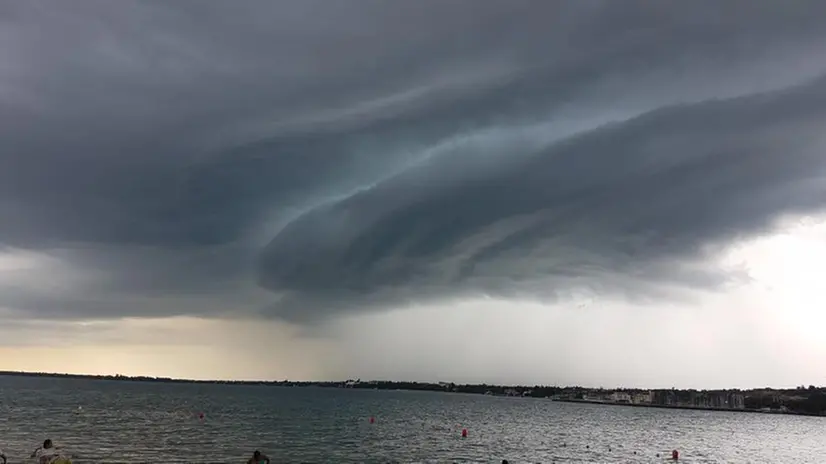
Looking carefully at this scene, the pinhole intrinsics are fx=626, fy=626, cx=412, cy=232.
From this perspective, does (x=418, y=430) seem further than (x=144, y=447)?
Yes

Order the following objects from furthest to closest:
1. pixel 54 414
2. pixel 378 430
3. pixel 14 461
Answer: pixel 54 414
pixel 378 430
pixel 14 461

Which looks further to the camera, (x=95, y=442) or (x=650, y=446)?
(x=650, y=446)

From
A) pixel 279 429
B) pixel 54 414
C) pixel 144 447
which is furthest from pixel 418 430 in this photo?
pixel 54 414

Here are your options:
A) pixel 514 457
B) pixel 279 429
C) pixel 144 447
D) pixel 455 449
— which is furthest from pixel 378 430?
pixel 144 447

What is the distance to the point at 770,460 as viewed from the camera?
90.2 meters

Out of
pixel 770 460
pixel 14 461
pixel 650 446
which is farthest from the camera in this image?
pixel 650 446

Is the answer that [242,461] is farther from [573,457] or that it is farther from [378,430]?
[378,430]

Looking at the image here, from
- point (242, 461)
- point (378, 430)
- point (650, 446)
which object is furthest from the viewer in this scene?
point (378, 430)

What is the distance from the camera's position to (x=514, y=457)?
259 feet

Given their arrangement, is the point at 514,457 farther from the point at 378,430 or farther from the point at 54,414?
the point at 54,414

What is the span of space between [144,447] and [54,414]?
66989mm

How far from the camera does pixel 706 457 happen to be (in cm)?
8869

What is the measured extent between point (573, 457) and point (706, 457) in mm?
21931

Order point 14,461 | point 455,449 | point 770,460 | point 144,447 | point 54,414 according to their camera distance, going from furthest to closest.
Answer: point 54,414
point 770,460
point 455,449
point 144,447
point 14,461
